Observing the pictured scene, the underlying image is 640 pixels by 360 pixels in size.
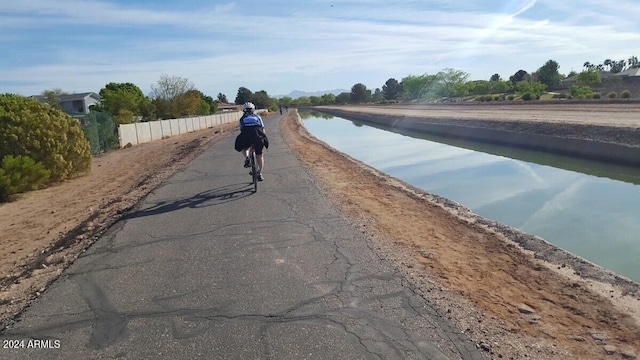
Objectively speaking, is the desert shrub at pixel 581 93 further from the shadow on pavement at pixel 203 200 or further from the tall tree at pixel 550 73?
the shadow on pavement at pixel 203 200

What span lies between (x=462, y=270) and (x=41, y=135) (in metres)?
14.4

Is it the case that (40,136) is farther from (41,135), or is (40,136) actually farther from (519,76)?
(519,76)

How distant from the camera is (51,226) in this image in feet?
31.8

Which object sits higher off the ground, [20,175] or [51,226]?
[20,175]

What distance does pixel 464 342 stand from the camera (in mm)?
4078

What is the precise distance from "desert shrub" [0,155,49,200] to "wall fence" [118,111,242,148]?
17.3 meters

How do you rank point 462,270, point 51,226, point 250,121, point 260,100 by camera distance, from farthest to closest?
point 260,100
point 250,121
point 51,226
point 462,270

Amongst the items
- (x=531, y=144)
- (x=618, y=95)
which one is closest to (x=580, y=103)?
(x=618, y=95)

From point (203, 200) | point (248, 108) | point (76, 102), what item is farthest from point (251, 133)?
point (76, 102)

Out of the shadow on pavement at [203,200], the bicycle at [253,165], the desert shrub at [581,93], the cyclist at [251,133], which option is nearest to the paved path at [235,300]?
the shadow on pavement at [203,200]

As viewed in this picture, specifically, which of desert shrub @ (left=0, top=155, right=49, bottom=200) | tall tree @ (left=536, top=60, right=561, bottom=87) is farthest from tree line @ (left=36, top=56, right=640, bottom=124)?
desert shrub @ (left=0, top=155, right=49, bottom=200)

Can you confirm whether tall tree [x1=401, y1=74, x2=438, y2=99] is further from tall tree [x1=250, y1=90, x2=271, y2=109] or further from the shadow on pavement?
the shadow on pavement

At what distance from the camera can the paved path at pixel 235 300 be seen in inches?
158

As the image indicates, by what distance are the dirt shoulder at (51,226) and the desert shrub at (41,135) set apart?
2.54 ft
